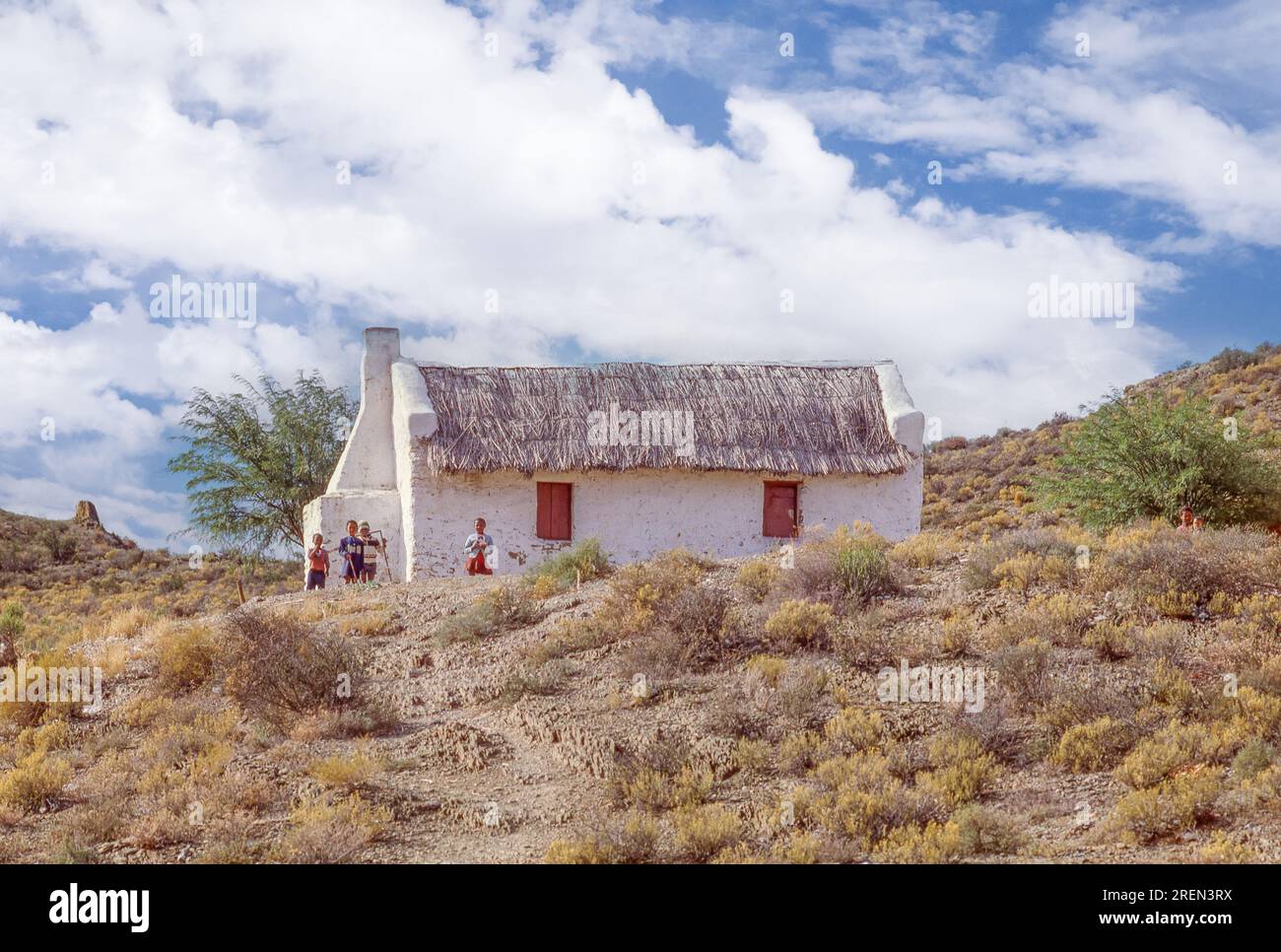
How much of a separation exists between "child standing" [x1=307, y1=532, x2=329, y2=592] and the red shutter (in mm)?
3577

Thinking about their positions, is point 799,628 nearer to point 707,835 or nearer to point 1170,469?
point 707,835

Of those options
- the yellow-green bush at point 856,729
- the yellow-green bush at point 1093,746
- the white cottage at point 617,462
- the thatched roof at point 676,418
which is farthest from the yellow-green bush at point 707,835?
the thatched roof at point 676,418

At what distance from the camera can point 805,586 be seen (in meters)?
14.5

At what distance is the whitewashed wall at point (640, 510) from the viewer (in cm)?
2147

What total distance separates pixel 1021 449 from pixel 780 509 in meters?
20.4

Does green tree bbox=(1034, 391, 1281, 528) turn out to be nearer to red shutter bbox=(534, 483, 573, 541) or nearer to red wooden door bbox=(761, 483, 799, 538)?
red wooden door bbox=(761, 483, 799, 538)

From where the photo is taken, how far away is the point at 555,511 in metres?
21.9

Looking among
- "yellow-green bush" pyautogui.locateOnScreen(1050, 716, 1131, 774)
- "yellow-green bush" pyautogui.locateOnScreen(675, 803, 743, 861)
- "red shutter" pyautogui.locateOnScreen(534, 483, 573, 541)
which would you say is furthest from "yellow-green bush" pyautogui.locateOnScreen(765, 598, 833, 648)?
"red shutter" pyautogui.locateOnScreen(534, 483, 573, 541)

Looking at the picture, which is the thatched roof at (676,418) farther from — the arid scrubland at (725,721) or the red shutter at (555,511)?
the arid scrubland at (725,721)

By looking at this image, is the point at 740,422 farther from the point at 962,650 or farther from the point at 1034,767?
the point at 1034,767

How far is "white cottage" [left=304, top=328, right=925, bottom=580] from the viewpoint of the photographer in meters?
21.6

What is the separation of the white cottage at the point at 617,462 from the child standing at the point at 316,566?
0.92m
